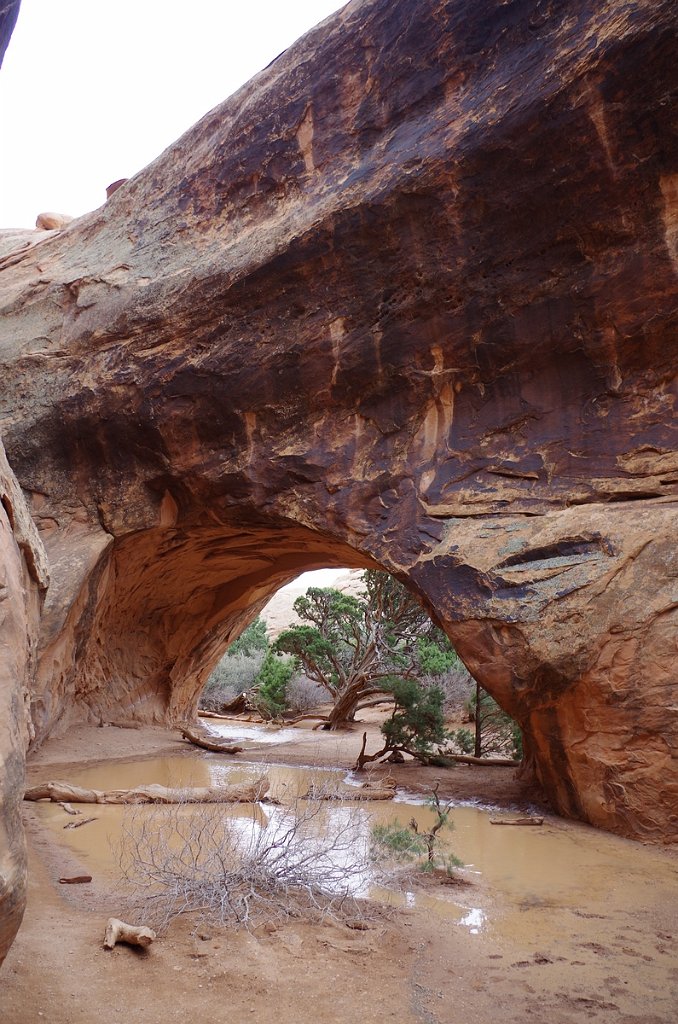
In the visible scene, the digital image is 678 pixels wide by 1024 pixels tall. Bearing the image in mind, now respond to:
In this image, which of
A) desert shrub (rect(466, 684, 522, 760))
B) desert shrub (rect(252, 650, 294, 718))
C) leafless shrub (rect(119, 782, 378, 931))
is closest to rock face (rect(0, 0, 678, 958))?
leafless shrub (rect(119, 782, 378, 931))

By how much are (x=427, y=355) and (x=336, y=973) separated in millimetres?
5731

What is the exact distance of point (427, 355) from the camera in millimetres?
7773

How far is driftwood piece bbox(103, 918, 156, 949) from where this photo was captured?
3.57 m

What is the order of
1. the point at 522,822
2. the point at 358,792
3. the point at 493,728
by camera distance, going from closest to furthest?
1. the point at 522,822
2. the point at 358,792
3. the point at 493,728

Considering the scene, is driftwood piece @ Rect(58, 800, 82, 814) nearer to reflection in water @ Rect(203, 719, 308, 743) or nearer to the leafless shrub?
the leafless shrub

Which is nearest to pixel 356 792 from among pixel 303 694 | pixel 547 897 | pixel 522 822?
pixel 522 822

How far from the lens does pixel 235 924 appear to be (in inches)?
156

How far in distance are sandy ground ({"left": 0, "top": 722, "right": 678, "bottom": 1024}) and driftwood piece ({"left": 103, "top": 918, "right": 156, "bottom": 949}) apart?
4cm

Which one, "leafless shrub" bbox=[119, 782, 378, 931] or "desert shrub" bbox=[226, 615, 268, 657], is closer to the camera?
"leafless shrub" bbox=[119, 782, 378, 931]

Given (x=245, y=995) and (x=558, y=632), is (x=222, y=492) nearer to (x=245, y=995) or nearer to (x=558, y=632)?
(x=558, y=632)

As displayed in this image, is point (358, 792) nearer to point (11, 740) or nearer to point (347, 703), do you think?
point (11, 740)

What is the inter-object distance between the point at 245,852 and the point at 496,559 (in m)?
3.46

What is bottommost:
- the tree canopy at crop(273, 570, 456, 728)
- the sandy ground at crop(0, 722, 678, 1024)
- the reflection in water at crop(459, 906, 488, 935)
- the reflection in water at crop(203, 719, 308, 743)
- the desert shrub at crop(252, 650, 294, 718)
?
the reflection in water at crop(203, 719, 308, 743)

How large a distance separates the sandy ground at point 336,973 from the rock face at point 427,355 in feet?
8.70
